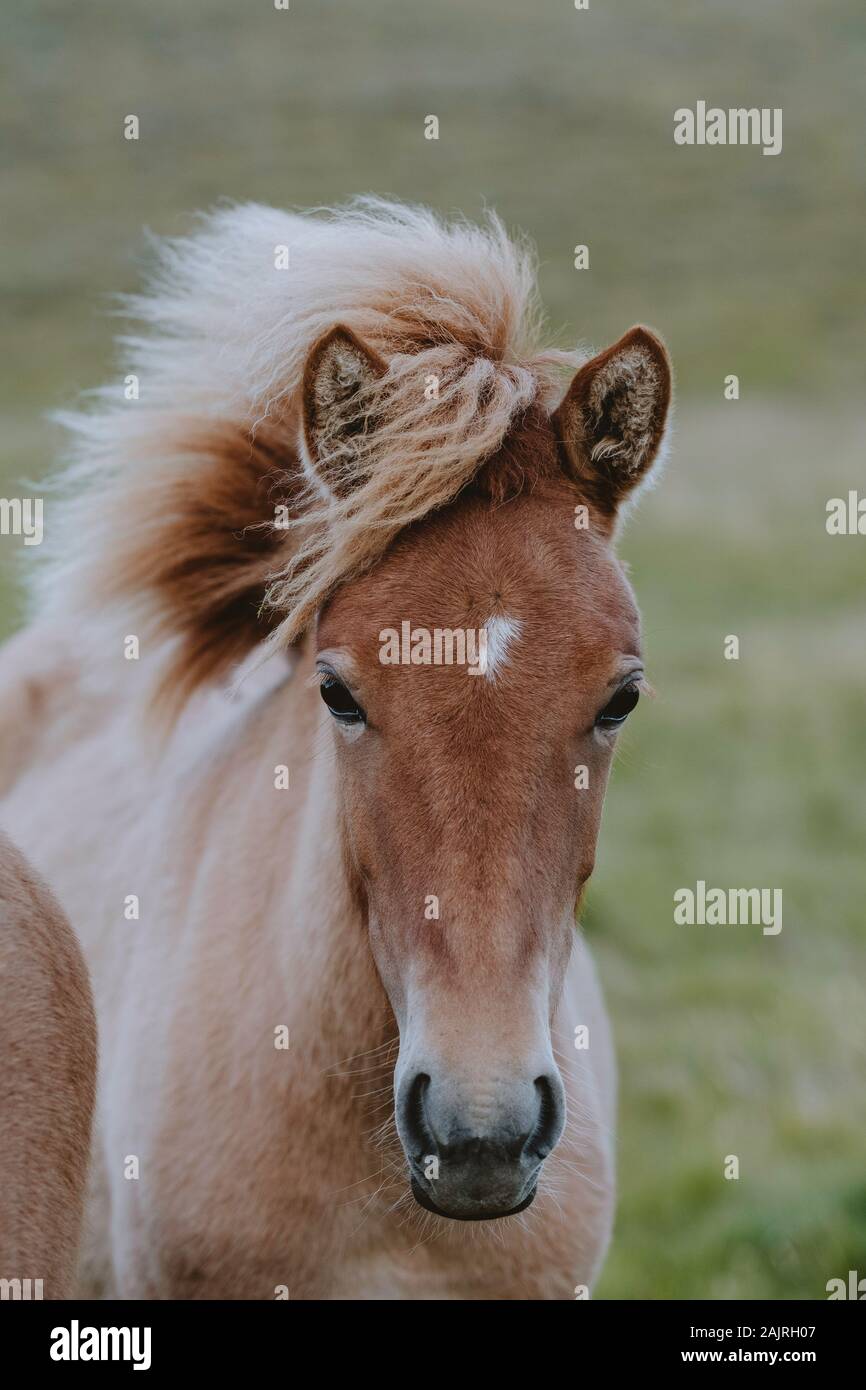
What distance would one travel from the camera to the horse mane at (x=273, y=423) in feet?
10.5

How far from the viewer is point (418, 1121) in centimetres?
279

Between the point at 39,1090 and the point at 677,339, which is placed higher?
the point at 677,339

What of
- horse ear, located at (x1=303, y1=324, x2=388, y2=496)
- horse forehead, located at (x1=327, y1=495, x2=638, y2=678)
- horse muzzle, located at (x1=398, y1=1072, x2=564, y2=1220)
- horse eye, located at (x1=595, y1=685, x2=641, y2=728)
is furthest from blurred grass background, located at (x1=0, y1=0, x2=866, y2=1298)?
horse muzzle, located at (x1=398, y1=1072, x2=564, y2=1220)

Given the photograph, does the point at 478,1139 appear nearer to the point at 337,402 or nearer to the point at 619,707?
the point at 619,707

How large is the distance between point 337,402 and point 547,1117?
1571 millimetres

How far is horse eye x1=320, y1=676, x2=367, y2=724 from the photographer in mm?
3086

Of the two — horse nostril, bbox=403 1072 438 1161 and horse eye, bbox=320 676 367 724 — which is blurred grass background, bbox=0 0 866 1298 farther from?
horse nostril, bbox=403 1072 438 1161

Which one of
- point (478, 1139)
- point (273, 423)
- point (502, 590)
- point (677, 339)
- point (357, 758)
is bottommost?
point (478, 1139)

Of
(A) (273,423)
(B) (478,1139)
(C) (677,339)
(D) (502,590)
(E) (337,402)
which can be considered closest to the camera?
(B) (478,1139)

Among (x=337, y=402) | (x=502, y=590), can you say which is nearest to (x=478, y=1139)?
(x=502, y=590)

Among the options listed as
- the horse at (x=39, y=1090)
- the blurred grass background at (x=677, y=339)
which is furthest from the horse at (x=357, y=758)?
the blurred grass background at (x=677, y=339)

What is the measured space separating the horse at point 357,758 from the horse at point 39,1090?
624mm

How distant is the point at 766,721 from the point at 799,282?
99.4ft

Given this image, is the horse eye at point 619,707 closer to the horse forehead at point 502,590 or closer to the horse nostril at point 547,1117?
the horse forehead at point 502,590
